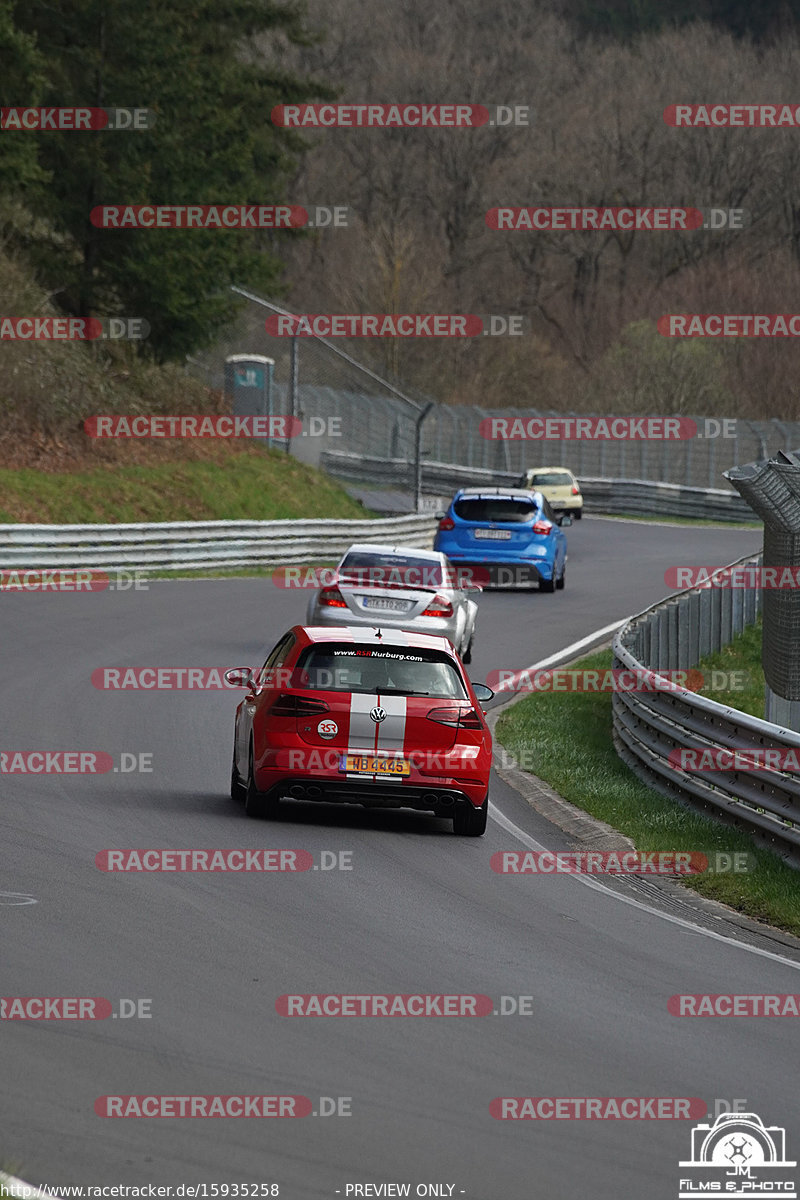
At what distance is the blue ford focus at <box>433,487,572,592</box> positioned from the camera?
33531 mm

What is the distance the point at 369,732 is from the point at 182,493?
89.0ft

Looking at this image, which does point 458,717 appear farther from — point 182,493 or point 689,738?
point 182,493

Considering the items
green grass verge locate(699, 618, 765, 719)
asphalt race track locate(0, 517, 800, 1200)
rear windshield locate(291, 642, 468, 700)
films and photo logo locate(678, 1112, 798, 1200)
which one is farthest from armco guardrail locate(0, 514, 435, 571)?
films and photo logo locate(678, 1112, 798, 1200)

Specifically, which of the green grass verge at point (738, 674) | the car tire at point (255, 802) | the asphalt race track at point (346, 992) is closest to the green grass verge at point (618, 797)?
the green grass verge at point (738, 674)

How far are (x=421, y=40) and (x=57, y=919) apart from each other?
366 feet

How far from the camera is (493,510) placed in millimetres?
33562

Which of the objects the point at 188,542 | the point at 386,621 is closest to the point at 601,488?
the point at 188,542

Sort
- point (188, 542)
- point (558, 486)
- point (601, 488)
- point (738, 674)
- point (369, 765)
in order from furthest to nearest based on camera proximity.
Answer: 1. point (601, 488)
2. point (558, 486)
3. point (188, 542)
4. point (738, 674)
5. point (369, 765)

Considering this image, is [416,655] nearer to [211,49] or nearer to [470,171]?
[211,49]

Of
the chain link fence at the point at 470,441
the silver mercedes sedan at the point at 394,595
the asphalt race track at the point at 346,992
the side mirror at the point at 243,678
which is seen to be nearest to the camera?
the asphalt race track at the point at 346,992

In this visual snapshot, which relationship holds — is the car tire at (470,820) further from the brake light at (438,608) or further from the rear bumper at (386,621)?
the brake light at (438,608)

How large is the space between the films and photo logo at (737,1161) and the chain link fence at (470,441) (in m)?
47.5

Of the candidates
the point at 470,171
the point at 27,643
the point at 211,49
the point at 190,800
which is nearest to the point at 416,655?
the point at 190,800

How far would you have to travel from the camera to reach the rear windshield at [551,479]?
53906mm
